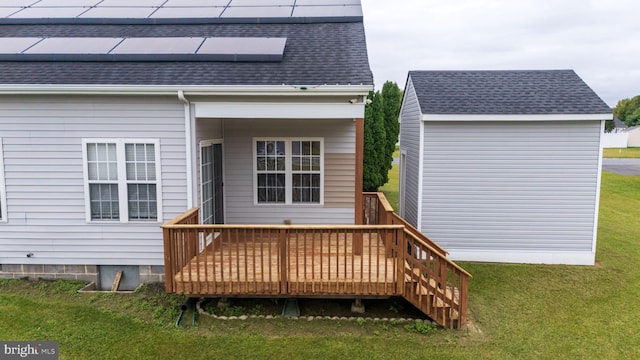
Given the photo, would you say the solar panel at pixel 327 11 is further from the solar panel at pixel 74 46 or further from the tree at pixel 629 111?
the tree at pixel 629 111

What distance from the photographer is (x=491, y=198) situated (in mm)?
7949

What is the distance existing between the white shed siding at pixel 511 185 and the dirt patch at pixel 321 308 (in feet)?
9.54

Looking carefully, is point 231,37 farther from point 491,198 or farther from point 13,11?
point 491,198

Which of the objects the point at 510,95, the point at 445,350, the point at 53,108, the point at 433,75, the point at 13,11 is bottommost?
the point at 445,350

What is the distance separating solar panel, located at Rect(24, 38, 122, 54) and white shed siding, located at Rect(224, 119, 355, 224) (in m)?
2.46

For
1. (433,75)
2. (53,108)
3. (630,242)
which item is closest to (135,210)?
(53,108)

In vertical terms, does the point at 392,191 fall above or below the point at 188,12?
below

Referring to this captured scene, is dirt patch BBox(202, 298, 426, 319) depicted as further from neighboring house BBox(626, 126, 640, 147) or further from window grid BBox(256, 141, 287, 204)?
neighboring house BBox(626, 126, 640, 147)

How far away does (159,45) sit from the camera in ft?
22.5

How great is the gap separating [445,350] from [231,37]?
6515 mm

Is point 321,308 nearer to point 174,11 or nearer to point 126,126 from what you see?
point 126,126

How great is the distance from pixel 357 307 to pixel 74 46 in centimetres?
662

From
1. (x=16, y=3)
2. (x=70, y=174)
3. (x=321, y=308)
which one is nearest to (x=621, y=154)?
(x=321, y=308)

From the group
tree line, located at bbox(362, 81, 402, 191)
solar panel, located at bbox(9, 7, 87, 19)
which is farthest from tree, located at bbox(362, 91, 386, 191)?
solar panel, located at bbox(9, 7, 87, 19)
